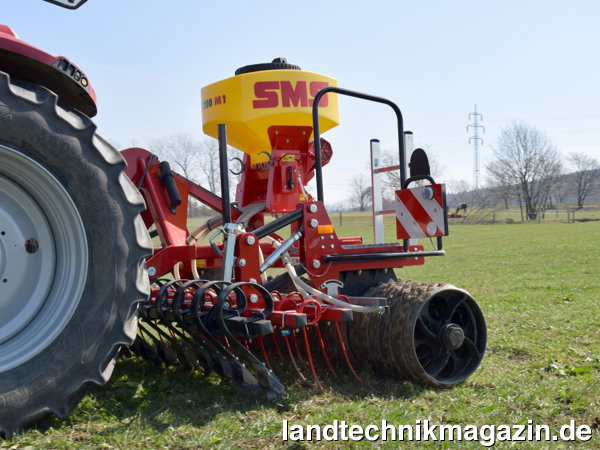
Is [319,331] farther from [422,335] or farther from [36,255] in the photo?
[36,255]

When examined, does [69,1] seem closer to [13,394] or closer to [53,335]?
[53,335]

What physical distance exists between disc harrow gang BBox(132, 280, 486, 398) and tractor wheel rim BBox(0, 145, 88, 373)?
0.92 metres

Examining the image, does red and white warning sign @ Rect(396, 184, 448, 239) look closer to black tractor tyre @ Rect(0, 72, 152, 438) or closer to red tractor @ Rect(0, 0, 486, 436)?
red tractor @ Rect(0, 0, 486, 436)

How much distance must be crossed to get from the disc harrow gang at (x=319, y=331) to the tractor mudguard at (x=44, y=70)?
1197 millimetres

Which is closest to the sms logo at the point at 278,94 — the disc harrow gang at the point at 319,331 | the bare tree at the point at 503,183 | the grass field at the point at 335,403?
the disc harrow gang at the point at 319,331

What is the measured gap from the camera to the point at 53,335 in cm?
239

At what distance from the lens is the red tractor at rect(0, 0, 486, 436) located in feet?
7.88

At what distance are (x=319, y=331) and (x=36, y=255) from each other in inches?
71.6

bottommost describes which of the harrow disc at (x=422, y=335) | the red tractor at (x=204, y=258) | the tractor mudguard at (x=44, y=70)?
the harrow disc at (x=422, y=335)

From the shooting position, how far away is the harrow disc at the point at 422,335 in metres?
3.57

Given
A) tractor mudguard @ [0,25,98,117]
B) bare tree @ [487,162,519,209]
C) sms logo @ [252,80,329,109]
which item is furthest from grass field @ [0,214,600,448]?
bare tree @ [487,162,519,209]

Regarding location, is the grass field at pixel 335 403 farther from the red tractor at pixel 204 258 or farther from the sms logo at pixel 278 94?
the sms logo at pixel 278 94

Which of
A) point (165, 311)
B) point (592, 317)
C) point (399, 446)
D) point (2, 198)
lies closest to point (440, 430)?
point (399, 446)

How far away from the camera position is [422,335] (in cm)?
379
